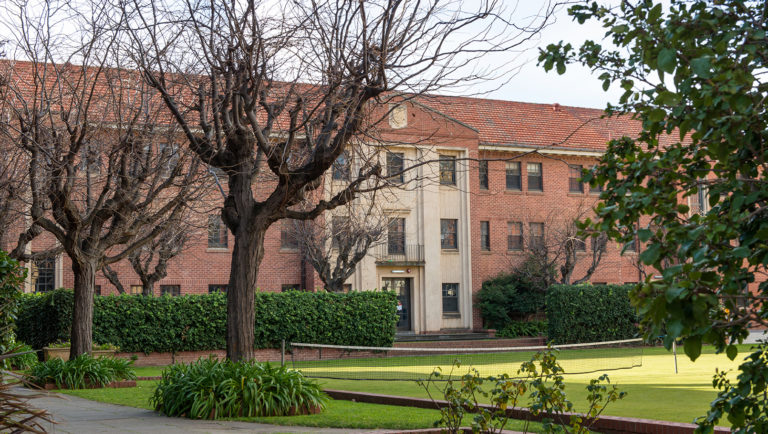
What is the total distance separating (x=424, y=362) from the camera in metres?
24.0

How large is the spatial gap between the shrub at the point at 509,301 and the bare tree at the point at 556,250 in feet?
2.57

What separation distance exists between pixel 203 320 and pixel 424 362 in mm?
9466

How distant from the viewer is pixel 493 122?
46719 mm

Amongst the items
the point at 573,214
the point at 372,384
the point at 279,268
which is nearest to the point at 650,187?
the point at 372,384

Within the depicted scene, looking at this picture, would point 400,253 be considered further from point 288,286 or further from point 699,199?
point 699,199

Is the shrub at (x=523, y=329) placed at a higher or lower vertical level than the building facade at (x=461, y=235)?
lower

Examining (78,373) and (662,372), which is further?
(662,372)

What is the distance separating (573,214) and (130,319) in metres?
26.8

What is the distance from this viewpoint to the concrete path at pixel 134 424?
10.3m

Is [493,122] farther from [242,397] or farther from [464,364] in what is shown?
[242,397]

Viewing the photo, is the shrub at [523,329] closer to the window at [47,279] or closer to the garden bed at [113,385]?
the window at [47,279]

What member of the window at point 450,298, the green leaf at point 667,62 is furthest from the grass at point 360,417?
the window at point 450,298

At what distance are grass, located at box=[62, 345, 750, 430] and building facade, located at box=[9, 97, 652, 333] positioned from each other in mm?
19296

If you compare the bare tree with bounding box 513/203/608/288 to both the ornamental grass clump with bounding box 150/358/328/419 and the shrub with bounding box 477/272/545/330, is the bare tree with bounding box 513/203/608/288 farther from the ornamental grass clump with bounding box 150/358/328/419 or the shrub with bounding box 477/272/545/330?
the ornamental grass clump with bounding box 150/358/328/419
